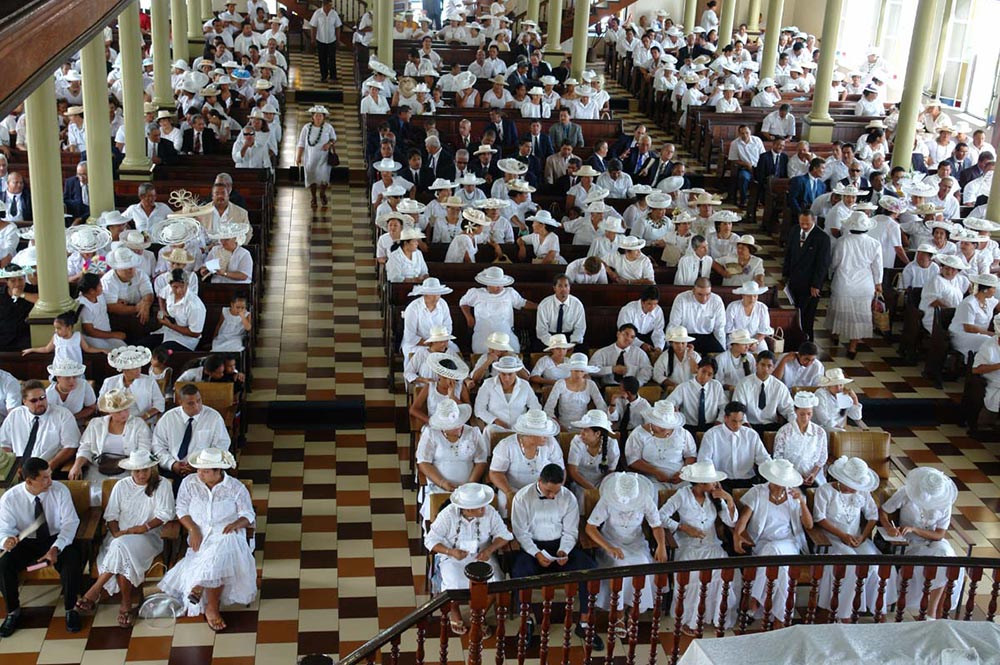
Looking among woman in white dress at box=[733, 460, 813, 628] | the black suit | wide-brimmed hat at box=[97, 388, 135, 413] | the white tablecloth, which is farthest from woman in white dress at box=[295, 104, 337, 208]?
the white tablecloth

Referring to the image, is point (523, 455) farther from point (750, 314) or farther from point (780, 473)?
point (750, 314)

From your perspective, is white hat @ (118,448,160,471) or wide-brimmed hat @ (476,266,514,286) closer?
white hat @ (118,448,160,471)

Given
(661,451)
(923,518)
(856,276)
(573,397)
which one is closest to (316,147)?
(856,276)

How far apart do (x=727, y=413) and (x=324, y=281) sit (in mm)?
7104

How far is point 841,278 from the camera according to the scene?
13.9 meters

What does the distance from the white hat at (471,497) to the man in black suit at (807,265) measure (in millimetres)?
6150

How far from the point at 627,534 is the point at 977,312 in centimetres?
571

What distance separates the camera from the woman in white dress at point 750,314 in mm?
11766

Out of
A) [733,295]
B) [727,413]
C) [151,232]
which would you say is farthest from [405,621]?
[151,232]

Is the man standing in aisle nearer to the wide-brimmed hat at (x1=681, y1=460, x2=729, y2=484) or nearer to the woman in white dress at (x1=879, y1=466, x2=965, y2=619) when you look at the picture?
the wide-brimmed hat at (x1=681, y1=460, x2=729, y2=484)

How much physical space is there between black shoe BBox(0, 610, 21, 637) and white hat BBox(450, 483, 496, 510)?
121 inches

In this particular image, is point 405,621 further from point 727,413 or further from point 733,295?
point 733,295

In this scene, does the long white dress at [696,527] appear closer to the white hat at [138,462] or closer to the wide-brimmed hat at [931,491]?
the wide-brimmed hat at [931,491]

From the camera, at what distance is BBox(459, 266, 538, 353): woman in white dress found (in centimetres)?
1182
